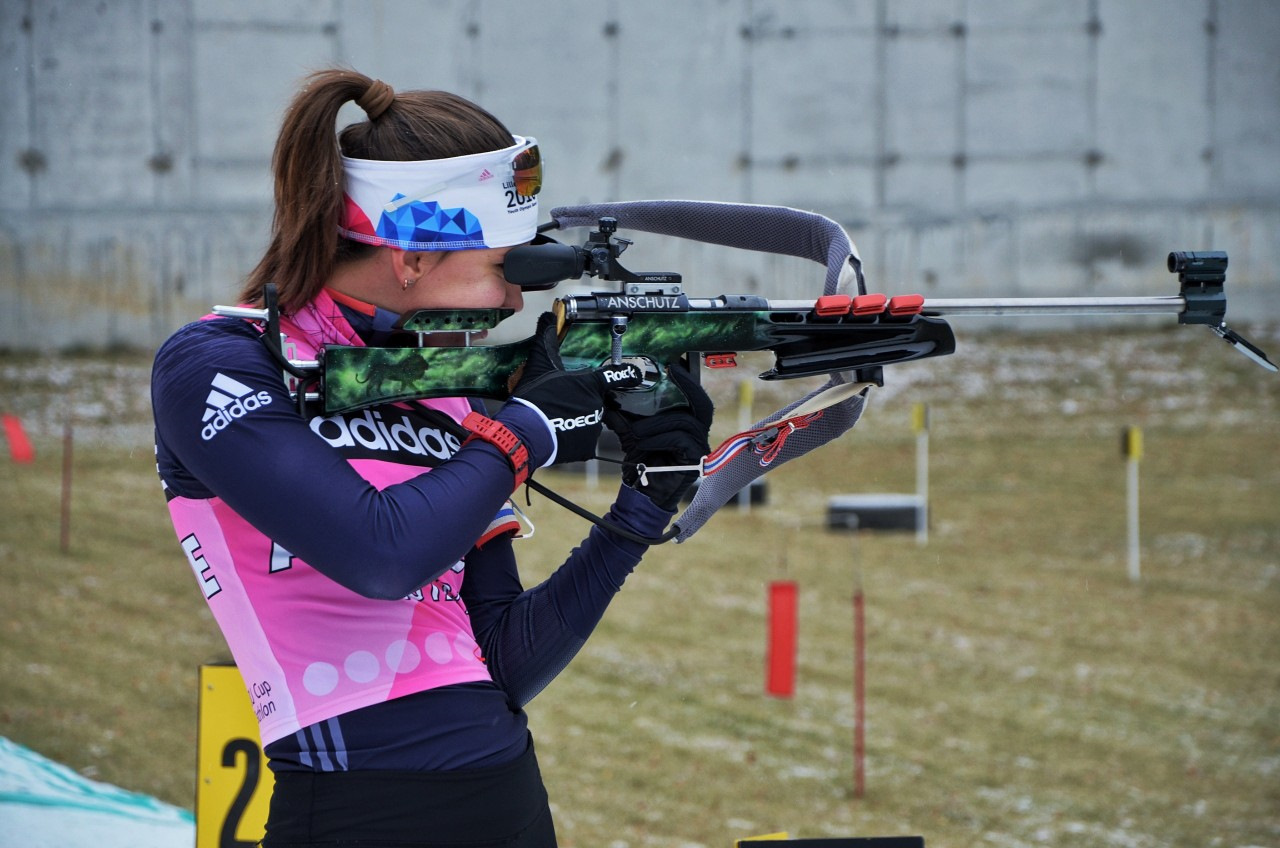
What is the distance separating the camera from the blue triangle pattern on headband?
157 cm

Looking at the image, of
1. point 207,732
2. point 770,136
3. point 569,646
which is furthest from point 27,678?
point 770,136

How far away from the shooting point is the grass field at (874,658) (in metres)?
4.89

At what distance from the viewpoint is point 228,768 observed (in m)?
2.67

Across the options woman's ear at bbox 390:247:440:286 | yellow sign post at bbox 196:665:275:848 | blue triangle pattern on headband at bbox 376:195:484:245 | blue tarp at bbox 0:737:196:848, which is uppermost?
blue triangle pattern on headband at bbox 376:195:484:245

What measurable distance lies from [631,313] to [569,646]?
0.52 metres

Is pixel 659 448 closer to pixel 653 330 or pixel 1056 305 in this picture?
pixel 653 330

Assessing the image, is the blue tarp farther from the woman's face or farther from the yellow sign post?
the woman's face

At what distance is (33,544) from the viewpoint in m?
7.80

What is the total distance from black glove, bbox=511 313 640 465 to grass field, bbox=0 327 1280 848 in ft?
10.4

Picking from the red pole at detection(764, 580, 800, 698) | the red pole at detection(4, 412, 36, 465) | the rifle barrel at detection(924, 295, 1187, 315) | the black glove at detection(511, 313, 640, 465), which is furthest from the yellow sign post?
Result: the red pole at detection(4, 412, 36, 465)

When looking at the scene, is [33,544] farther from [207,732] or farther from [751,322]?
[751,322]

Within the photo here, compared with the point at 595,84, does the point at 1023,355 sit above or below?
below

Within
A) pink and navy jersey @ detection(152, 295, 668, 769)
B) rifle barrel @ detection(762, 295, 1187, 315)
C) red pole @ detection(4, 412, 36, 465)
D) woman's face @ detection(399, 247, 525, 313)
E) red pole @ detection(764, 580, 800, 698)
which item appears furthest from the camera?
red pole @ detection(4, 412, 36, 465)

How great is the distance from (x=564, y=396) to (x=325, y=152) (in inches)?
16.8
